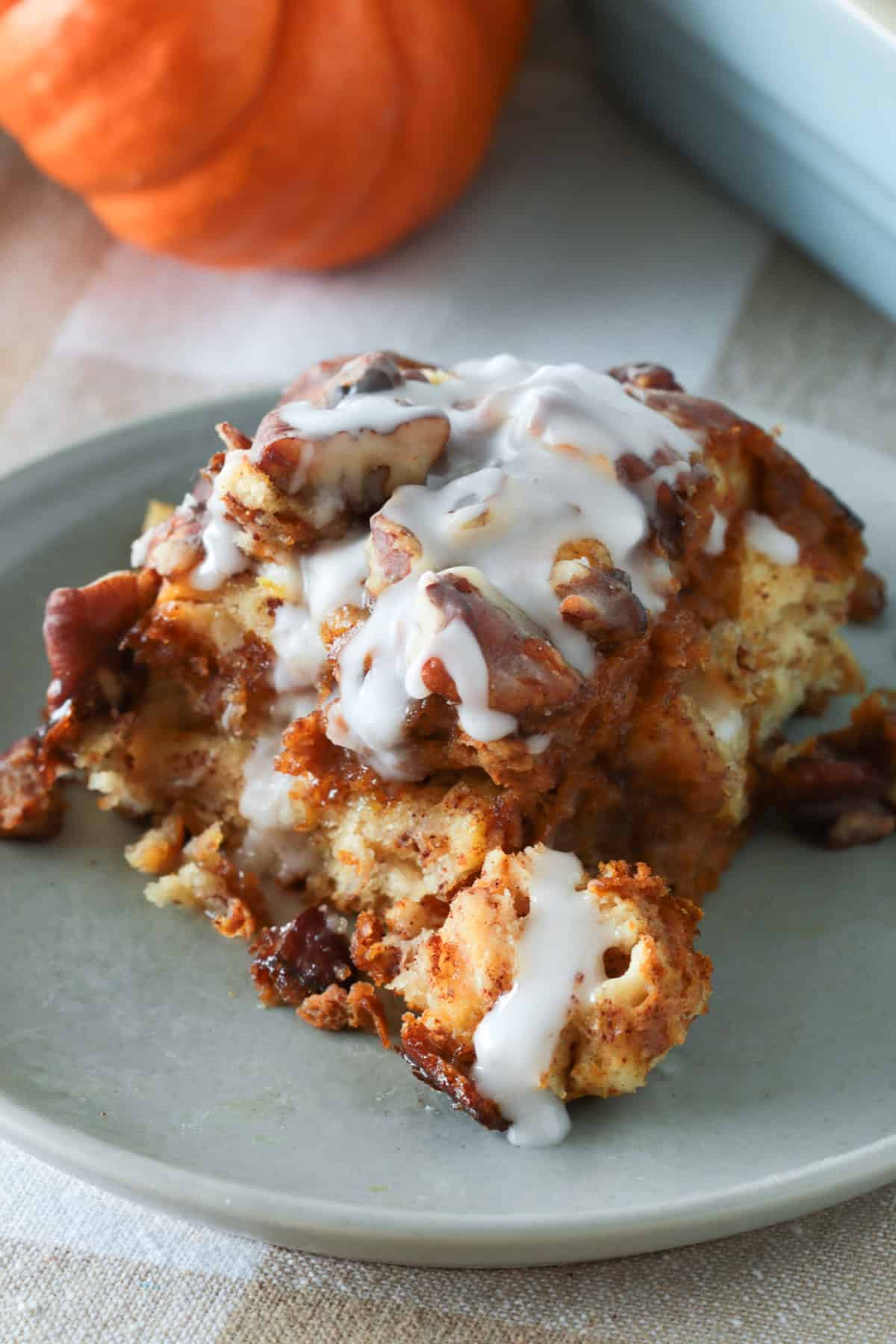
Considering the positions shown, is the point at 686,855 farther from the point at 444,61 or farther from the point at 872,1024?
the point at 444,61

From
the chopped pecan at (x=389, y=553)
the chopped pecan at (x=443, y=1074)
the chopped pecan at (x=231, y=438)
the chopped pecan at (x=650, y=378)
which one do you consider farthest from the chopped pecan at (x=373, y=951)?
the chopped pecan at (x=650, y=378)

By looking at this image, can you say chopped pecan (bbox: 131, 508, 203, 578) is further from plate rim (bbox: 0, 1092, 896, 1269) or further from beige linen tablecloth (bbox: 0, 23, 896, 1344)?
beige linen tablecloth (bbox: 0, 23, 896, 1344)

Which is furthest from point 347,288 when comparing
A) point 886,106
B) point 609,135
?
point 886,106

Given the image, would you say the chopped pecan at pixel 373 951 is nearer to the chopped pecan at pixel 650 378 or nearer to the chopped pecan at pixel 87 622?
the chopped pecan at pixel 87 622

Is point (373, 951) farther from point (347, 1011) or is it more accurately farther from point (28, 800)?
point (28, 800)

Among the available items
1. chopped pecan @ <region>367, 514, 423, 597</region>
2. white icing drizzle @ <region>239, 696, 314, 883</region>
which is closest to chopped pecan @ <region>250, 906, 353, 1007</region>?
white icing drizzle @ <region>239, 696, 314, 883</region>

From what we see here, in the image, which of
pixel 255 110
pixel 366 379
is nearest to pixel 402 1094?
pixel 366 379
